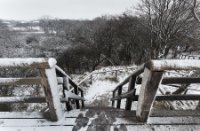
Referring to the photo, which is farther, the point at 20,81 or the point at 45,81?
the point at 20,81

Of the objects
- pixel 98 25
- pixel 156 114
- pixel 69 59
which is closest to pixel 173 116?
pixel 156 114

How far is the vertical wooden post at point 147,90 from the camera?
163cm

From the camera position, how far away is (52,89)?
6.11ft

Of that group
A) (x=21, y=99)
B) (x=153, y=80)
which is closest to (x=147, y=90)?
(x=153, y=80)

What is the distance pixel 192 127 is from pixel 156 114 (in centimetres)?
45

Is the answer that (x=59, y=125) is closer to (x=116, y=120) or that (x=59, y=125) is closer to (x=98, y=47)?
(x=116, y=120)

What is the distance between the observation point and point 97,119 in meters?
2.24

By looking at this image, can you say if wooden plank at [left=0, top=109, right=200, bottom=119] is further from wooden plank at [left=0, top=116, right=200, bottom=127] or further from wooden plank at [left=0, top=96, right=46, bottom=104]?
wooden plank at [left=0, top=96, right=46, bottom=104]

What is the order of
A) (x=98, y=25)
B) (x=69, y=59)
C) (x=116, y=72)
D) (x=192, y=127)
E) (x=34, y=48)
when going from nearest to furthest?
(x=192, y=127) < (x=116, y=72) < (x=69, y=59) < (x=98, y=25) < (x=34, y=48)

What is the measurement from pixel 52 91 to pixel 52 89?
3 centimetres

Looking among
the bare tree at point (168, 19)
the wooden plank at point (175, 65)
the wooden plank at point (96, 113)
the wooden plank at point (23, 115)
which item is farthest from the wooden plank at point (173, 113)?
the bare tree at point (168, 19)

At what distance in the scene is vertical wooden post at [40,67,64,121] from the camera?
5.68 feet

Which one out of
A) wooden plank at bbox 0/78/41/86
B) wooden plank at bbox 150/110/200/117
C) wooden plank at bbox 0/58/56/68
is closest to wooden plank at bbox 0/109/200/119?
wooden plank at bbox 150/110/200/117

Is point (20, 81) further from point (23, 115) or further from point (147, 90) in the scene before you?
point (147, 90)
